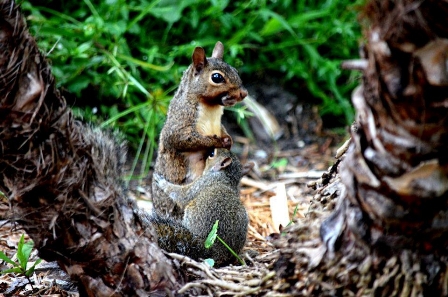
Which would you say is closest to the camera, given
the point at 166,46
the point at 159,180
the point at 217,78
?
the point at 217,78

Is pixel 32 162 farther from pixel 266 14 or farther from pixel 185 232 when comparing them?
→ pixel 266 14

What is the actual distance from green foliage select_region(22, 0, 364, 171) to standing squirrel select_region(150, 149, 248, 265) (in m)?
1.20

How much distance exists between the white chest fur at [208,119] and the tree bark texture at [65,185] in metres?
1.42

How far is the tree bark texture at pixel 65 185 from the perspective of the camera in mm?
1955

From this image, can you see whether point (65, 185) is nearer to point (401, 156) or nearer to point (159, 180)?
point (401, 156)

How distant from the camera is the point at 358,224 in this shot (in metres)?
1.88

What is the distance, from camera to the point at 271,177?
16.9 feet

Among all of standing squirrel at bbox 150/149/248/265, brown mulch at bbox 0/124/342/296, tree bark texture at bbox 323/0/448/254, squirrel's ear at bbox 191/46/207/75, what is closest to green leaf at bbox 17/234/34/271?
brown mulch at bbox 0/124/342/296

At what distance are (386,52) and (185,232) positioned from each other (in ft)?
6.00

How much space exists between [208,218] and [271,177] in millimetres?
2007

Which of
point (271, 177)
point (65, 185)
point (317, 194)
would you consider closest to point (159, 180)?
point (317, 194)

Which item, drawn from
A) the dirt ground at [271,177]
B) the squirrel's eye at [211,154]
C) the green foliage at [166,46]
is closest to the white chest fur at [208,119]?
the squirrel's eye at [211,154]

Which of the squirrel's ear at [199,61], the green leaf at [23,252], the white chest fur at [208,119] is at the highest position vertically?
the squirrel's ear at [199,61]

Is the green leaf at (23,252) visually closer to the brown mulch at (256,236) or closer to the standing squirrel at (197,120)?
the brown mulch at (256,236)
